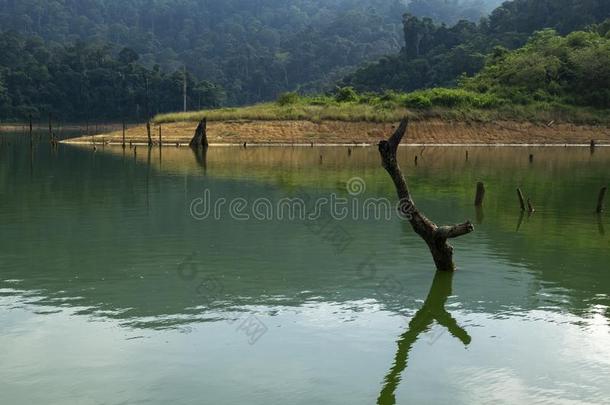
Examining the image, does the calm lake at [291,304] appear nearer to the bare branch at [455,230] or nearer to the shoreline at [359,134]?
the bare branch at [455,230]

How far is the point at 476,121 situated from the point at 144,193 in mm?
56622

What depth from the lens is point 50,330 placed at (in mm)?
12625

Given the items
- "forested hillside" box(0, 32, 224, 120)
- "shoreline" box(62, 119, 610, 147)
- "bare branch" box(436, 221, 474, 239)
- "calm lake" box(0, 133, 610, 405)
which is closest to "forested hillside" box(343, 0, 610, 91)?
"forested hillside" box(0, 32, 224, 120)

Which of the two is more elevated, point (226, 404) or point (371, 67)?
point (371, 67)

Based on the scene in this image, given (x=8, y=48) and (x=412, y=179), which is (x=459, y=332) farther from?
(x=8, y=48)

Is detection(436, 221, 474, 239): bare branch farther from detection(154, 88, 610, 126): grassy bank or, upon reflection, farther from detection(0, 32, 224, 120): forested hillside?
detection(0, 32, 224, 120): forested hillside

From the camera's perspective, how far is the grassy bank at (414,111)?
8031 centimetres

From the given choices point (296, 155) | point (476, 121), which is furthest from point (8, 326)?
point (476, 121)

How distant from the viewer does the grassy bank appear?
80.3m

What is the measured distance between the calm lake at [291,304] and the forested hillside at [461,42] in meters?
98.4

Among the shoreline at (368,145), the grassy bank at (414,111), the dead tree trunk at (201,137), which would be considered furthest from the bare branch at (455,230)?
the grassy bank at (414,111)

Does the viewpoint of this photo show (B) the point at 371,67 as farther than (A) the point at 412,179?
Yes

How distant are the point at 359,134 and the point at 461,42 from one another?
6966 cm

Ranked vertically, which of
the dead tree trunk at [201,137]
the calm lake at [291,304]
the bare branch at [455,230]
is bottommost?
the calm lake at [291,304]
